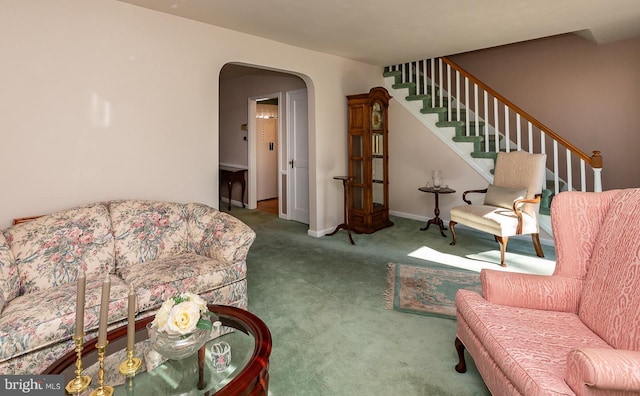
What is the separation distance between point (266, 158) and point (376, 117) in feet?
10.6

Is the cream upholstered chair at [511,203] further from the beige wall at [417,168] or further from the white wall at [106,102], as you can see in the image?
the white wall at [106,102]

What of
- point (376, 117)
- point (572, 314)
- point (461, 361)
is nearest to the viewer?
point (572, 314)

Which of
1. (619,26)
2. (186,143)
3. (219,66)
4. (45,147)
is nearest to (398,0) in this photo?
(219,66)

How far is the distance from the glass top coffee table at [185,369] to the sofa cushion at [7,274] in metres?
0.90

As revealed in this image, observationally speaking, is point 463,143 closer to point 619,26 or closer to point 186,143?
point 619,26

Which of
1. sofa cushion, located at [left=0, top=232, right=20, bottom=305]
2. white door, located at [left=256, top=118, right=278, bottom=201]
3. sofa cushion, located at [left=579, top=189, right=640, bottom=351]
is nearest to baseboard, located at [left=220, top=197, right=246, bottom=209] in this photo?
white door, located at [left=256, top=118, right=278, bottom=201]

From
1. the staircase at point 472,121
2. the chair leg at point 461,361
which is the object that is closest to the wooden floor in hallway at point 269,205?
the staircase at point 472,121

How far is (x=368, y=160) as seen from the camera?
188 inches

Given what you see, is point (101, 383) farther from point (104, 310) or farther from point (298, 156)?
point (298, 156)

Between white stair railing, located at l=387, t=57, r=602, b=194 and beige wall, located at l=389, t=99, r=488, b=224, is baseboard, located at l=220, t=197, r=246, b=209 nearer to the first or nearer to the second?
beige wall, located at l=389, t=99, r=488, b=224

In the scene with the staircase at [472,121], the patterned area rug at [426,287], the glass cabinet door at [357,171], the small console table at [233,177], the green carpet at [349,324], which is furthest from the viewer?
the small console table at [233,177]

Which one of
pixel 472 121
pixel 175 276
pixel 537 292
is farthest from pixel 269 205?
pixel 537 292

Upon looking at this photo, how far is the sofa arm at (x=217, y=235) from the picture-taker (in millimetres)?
2475

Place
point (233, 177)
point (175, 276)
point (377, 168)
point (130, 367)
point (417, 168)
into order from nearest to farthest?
point (130, 367)
point (175, 276)
point (377, 168)
point (417, 168)
point (233, 177)
